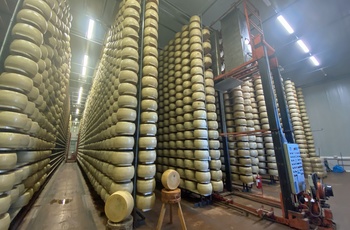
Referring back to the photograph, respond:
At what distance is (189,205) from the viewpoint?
3096mm

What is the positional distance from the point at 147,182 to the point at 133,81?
1538mm

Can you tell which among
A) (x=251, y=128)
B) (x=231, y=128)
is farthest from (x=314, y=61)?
(x=231, y=128)

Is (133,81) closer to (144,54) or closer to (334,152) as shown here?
(144,54)

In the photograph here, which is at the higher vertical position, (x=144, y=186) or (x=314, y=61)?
(x=314, y=61)

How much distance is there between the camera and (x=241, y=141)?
13.6 ft

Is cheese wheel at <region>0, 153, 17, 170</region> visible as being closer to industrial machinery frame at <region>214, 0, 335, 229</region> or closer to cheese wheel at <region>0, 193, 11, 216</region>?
cheese wheel at <region>0, 193, 11, 216</region>

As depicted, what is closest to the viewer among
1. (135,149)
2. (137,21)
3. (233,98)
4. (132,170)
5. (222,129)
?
(132,170)

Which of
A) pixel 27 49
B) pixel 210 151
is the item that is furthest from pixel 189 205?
pixel 27 49

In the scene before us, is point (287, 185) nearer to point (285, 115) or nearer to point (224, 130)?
point (285, 115)

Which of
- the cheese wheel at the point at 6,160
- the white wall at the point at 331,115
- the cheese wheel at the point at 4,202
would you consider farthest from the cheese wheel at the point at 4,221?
the white wall at the point at 331,115

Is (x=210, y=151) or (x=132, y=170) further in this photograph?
(x=210, y=151)

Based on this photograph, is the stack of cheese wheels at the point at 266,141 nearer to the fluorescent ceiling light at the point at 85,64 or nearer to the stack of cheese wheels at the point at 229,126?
the stack of cheese wheels at the point at 229,126

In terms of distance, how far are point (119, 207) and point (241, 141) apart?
3432 mm

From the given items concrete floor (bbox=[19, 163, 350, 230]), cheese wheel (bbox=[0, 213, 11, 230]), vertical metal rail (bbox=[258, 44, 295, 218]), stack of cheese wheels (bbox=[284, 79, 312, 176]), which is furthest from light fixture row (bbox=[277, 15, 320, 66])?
cheese wheel (bbox=[0, 213, 11, 230])
